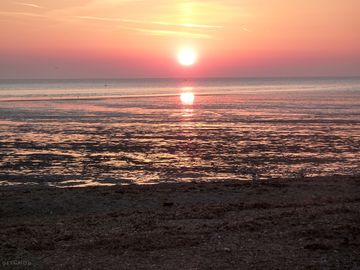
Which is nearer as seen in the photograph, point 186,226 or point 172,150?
point 186,226

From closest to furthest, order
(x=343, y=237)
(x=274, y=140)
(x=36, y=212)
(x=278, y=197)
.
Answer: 1. (x=343, y=237)
2. (x=36, y=212)
3. (x=278, y=197)
4. (x=274, y=140)

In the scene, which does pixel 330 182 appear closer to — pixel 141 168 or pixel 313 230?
pixel 313 230

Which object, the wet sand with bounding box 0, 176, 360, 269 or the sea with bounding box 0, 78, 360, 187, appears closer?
the wet sand with bounding box 0, 176, 360, 269

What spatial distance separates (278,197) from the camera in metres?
16.6

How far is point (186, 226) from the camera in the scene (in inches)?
516

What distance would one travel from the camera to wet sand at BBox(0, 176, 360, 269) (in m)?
10.5

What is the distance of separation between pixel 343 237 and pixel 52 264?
6.77 meters

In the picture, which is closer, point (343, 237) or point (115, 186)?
point (343, 237)

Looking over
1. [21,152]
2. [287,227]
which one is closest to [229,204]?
[287,227]

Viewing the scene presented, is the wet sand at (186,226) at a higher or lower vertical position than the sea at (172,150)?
higher

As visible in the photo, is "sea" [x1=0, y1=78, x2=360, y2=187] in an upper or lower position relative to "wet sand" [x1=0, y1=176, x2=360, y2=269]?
lower

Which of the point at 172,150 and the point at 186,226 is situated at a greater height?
the point at 186,226

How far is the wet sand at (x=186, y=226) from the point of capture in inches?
413

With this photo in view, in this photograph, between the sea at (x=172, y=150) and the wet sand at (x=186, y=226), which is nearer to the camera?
the wet sand at (x=186, y=226)
